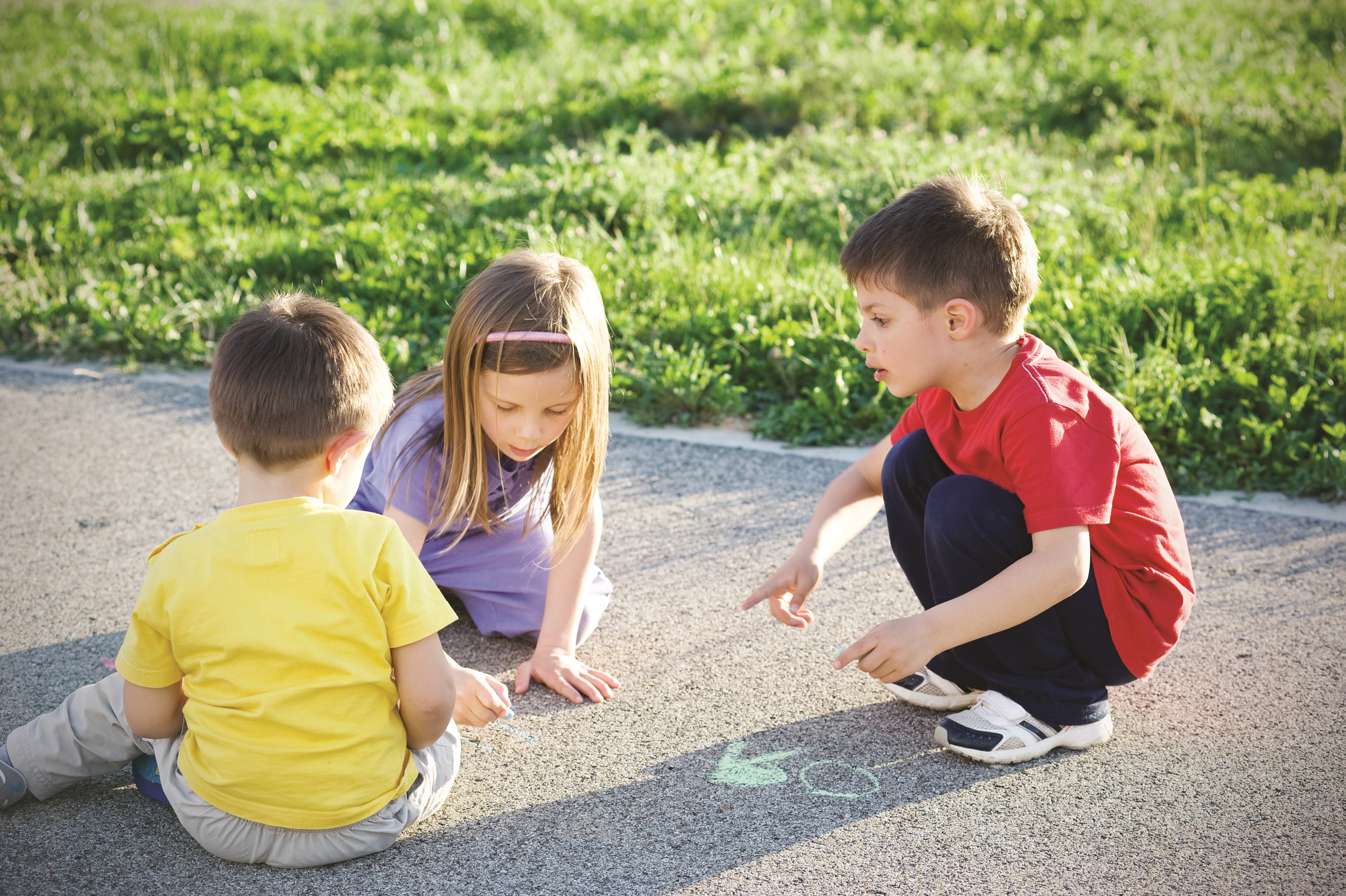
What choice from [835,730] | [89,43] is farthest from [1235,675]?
[89,43]

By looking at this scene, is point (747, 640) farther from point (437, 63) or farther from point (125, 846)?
point (437, 63)

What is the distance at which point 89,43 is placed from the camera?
8.12 m

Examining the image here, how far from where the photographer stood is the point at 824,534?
2293 mm

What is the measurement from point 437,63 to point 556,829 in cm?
692

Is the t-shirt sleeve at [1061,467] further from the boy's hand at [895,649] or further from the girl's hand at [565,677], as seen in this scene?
the girl's hand at [565,677]

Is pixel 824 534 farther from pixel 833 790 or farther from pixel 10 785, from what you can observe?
pixel 10 785

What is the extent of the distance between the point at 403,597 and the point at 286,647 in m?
0.20

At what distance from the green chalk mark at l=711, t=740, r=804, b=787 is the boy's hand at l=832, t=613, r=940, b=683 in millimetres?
333

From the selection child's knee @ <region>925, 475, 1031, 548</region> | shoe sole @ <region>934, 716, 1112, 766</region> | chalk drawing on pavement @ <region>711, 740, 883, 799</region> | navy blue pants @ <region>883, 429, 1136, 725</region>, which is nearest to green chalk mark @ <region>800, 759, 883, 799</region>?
chalk drawing on pavement @ <region>711, 740, 883, 799</region>

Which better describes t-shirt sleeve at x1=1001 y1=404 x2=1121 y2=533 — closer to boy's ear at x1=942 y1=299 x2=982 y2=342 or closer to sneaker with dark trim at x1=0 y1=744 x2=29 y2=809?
boy's ear at x1=942 y1=299 x2=982 y2=342

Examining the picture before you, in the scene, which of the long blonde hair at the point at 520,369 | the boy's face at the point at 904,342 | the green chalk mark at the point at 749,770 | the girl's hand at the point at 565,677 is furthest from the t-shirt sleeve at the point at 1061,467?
the girl's hand at the point at 565,677

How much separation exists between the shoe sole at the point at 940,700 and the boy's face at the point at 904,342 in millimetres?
702

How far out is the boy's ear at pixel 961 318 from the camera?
204 cm

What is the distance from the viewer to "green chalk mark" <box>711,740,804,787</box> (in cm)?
207
